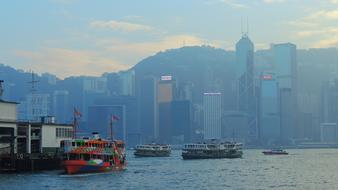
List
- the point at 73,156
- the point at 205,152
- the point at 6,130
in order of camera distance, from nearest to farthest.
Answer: the point at 73,156 → the point at 6,130 → the point at 205,152

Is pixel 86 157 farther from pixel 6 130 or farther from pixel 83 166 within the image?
pixel 6 130

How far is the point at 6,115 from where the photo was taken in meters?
118

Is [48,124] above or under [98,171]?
above

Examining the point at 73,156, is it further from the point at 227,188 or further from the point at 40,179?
the point at 227,188

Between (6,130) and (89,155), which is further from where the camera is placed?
(6,130)

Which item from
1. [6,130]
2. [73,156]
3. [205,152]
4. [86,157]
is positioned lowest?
[205,152]

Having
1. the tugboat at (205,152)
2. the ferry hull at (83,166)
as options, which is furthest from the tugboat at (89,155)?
the tugboat at (205,152)

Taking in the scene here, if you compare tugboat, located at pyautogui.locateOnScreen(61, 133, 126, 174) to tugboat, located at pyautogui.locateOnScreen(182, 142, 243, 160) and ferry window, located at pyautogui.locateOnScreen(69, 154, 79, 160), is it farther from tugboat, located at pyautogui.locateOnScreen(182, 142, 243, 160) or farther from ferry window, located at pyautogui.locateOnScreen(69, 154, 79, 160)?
tugboat, located at pyautogui.locateOnScreen(182, 142, 243, 160)

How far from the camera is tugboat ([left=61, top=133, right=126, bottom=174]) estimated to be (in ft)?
328

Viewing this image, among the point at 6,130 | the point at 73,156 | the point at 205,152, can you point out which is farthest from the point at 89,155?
the point at 205,152

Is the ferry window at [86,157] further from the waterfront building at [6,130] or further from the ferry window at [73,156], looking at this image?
the waterfront building at [6,130]

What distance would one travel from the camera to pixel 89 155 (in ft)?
335

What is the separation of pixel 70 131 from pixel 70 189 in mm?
50598

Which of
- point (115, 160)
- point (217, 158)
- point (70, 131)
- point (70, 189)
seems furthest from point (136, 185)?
point (217, 158)
